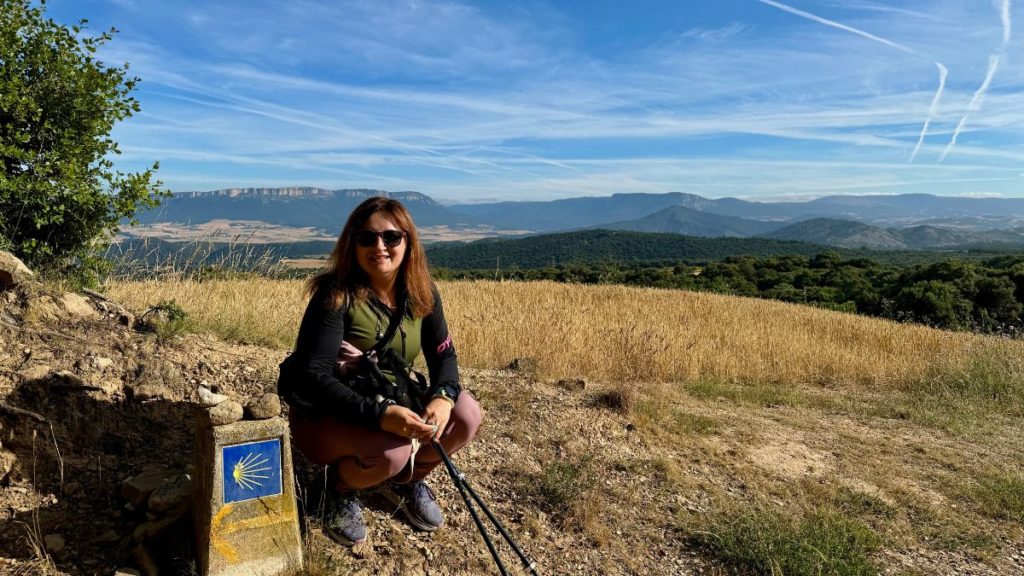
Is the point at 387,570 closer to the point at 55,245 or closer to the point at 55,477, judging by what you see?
the point at 55,477

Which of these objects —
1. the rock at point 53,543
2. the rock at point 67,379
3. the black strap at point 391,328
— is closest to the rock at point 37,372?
the rock at point 67,379

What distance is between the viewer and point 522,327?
7254 mm

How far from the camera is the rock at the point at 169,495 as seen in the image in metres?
2.35

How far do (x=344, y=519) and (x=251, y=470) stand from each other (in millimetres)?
630

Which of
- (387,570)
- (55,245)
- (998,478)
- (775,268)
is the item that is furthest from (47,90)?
(775,268)

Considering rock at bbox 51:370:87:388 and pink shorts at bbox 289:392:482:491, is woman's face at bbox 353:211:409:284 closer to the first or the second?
pink shorts at bbox 289:392:482:491

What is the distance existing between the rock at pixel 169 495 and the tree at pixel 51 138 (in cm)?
259

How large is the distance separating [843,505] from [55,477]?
460cm

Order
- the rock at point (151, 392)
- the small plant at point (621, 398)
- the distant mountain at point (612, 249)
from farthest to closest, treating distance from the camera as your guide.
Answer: the distant mountain at point (612, 249) < the small plant at point (621, 398) < the rock at point (151, 392)

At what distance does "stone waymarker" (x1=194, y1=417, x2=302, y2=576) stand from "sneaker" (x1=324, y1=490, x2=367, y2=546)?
300mm

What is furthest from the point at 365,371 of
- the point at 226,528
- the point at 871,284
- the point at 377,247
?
the point at 871,284

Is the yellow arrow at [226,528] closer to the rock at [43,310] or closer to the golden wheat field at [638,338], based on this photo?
the rock at [43,310]

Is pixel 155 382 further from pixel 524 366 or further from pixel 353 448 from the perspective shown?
pixel 524 366

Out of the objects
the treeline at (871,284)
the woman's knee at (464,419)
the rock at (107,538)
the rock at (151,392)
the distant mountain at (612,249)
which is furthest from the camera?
the distant mountain at (612,249)
